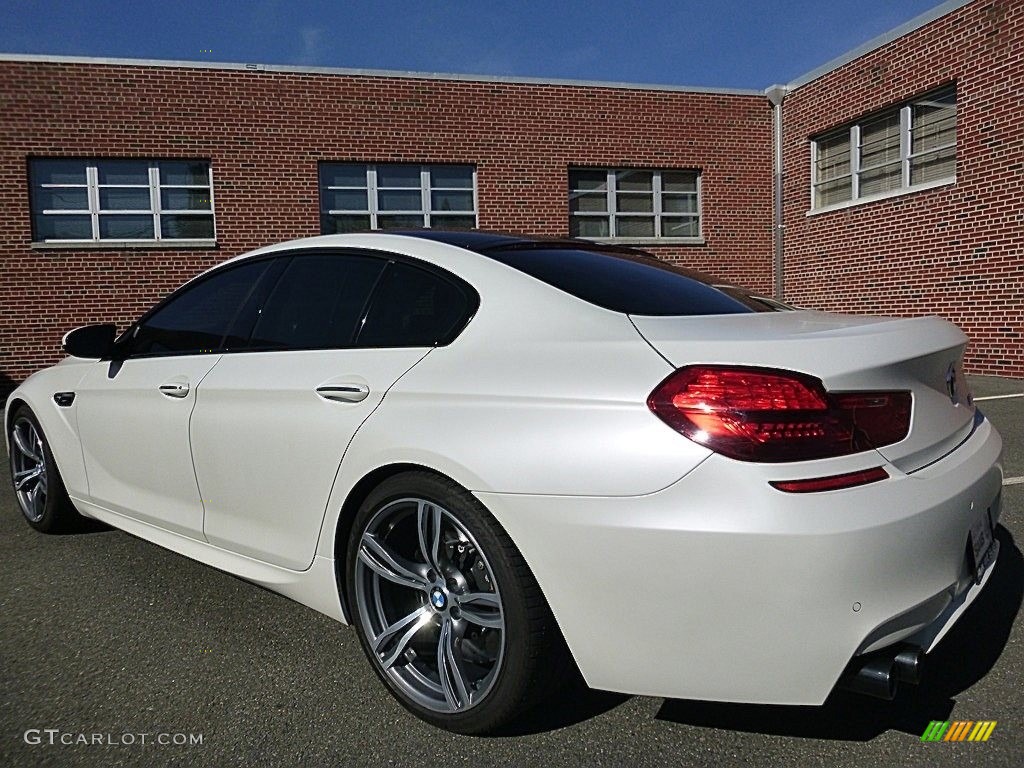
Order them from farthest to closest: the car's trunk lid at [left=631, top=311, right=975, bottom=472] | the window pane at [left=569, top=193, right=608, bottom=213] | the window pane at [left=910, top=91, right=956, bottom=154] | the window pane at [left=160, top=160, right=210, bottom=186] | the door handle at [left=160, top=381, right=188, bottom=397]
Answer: the window pane at [left=569, top=193, right=608, bottom=213] < the window pane at [left=160, top=160, right=210, bottom=186] < the window pane at [left=910, top=91, right=956, bottom=154] < the door handle at [left=160, top=381, right=188, bottom=397] < the car's trunk lid at [left=631, top=311, right=975, bottom=472]

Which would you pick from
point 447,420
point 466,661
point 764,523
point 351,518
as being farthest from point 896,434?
point 351,518

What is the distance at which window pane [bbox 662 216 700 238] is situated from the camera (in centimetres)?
1423

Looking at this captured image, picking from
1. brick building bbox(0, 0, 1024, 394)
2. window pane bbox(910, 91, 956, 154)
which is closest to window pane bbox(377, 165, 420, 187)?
brick building bbox(0, 0, 1024, 394)

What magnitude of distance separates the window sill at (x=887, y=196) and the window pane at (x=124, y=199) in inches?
428

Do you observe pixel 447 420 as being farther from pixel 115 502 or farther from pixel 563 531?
pixel 115 502

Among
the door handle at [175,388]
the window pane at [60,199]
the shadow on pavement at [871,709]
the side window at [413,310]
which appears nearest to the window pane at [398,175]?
the window pane at [60,199]

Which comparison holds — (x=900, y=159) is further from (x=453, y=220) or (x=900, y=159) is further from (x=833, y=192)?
(x=453, y=220)

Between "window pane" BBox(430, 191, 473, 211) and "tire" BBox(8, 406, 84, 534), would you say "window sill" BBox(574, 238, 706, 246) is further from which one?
"tire" BBox(8, 406, 84, 534)

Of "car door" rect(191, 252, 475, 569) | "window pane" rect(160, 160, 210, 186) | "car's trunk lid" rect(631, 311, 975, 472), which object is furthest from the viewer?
"window pane" rect(160, 160, 210, 186)

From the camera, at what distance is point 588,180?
13.8 m

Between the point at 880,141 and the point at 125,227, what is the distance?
11.6 meters

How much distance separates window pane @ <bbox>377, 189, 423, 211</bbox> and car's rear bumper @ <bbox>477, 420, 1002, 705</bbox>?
1163cm

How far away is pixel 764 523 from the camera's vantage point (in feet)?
5.49

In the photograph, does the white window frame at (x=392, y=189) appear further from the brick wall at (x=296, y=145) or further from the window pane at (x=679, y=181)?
the window pane at (x=679, y=181)
